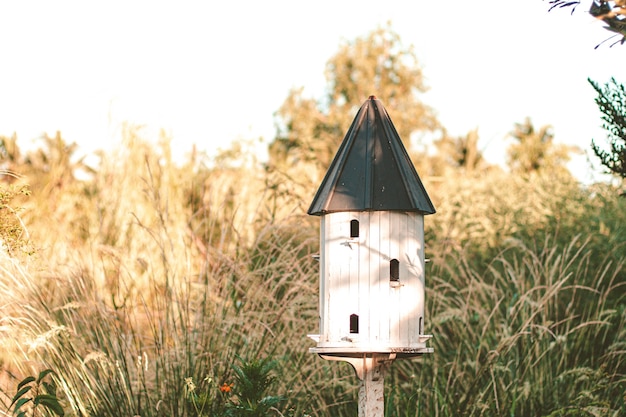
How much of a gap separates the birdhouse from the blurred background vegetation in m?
0.58

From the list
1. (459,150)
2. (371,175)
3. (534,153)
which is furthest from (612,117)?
(459,150)

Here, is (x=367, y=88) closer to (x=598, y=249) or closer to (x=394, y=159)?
(x=598, y=249)

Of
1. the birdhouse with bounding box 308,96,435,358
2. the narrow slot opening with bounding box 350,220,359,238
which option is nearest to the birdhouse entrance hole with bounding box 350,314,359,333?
the birdhouse with bounding box 308,96,435,358

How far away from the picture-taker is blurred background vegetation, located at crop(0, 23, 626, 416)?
5.64m

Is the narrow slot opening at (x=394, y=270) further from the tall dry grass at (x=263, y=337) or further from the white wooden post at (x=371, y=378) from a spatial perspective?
the tall dry grass at (x=263, y=337)

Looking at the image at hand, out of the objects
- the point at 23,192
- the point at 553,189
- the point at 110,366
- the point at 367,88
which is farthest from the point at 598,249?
the point at 367,88

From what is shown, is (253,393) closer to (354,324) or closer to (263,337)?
(354,324)

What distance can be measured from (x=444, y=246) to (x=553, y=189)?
3.75 m

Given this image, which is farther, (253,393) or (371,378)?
(253,393)

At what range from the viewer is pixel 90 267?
7211 millimetres

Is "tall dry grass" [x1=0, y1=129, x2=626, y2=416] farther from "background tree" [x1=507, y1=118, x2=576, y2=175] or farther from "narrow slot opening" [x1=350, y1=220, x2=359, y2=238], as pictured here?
"background tree" [x1=507, y1=118, x2=576, y2=175]

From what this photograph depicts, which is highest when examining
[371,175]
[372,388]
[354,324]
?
[371,175]

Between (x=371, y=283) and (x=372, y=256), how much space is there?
0.14 meters

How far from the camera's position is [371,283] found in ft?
15.3
